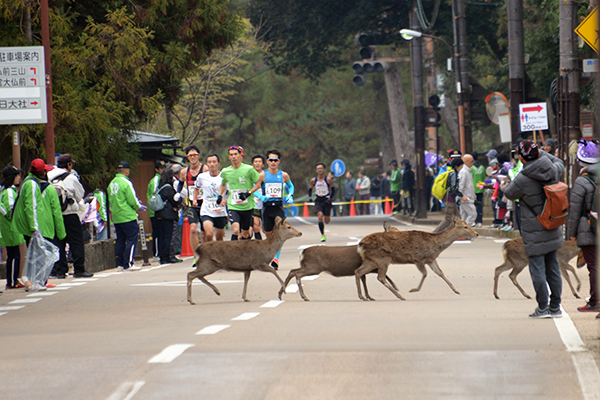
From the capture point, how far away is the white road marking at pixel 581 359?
24.0 ft

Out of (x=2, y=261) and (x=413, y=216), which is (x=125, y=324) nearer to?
(x=2, y=261)

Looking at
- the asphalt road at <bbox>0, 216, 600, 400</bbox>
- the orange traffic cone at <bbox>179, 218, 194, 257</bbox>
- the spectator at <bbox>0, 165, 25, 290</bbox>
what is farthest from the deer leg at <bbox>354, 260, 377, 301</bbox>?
the orange traffic cone at <bbox>179, 218, 194, 257</bbox>

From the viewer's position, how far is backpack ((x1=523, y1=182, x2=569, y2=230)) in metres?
10.9

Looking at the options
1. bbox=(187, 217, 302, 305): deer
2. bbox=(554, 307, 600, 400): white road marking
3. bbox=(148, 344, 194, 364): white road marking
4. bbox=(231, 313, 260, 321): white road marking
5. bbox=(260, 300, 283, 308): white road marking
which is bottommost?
bbox=(554, 307, 600, 400): white road marking

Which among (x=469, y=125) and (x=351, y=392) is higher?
(x=469, y=125)

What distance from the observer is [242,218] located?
1822 centimetres

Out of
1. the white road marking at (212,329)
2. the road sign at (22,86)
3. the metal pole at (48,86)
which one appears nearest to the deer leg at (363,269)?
the white road marking at (212,329)

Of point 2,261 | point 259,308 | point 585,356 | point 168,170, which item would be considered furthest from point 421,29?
point 585,356

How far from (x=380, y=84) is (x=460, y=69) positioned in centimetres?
3617

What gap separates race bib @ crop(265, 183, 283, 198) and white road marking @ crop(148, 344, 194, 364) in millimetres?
9329

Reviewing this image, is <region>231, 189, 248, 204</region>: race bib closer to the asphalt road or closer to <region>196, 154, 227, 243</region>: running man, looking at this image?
<region>196, 154, 227, 243</region>: running man

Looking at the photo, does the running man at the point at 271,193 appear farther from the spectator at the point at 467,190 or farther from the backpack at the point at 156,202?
the spectator at the point at 467,190

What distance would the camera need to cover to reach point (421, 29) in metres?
43.2

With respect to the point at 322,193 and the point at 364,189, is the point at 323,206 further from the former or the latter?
the point at 364,189
